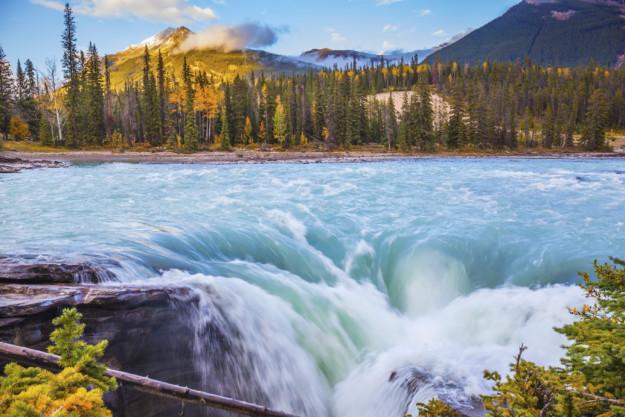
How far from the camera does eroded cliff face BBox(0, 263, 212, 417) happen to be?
4398 mm

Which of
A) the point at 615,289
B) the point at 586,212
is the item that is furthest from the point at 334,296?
the point at 586,212

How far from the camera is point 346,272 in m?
11.4

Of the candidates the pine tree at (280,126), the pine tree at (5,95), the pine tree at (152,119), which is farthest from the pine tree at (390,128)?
the pine tree at (5,95)

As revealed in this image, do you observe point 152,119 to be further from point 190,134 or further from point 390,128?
point 390,128

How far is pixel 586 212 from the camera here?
16.3m

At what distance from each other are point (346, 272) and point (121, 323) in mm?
7268

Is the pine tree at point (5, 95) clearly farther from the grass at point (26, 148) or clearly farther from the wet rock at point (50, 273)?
the wet rock at point (50, 273)

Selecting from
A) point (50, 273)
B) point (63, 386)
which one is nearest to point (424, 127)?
point (50, 273)

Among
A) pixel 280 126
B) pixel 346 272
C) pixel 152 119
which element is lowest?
pixel 346 272

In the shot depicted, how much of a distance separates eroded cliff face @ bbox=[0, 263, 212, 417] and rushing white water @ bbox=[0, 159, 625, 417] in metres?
0.45

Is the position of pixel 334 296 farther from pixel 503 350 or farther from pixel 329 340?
pixel 503 350

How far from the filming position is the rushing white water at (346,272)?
652 cm

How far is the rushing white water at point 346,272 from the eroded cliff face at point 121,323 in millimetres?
455

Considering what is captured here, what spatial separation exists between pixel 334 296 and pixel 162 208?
9199 millimetres
